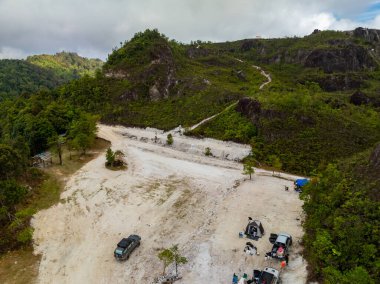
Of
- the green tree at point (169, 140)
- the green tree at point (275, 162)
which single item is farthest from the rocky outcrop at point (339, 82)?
the green tree at point (275, 162)

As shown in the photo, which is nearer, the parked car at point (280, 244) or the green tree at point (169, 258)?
the green tree at point (169, 258)

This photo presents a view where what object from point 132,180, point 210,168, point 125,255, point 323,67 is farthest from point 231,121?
point 323,67

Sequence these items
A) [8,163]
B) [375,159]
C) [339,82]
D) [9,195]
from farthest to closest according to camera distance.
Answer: [339,82] → [8,163] → [9,195] → [375,159]

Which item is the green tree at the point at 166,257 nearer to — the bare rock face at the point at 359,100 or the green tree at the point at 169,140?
the green tree at the point at 169,140

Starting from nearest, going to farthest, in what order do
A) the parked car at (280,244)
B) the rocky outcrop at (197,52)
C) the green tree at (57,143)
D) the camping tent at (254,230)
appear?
the parked car at (280,244)
the camping tent at (254,230)
the green tree at (57,143)
the rocky outcrop at (197,52)

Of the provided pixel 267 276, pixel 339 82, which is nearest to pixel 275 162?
pixel 267 276

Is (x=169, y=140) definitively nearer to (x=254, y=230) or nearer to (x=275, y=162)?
(x=275, y=162)

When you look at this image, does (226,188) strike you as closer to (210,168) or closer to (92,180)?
(210,168)
